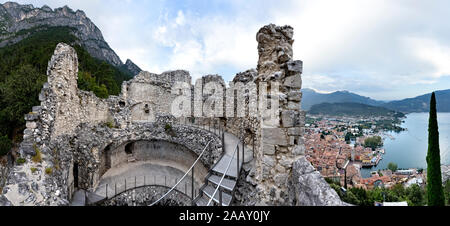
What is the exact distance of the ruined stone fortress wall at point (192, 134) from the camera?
323 cm

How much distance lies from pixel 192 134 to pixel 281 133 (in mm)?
6416

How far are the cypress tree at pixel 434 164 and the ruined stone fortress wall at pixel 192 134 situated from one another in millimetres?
7815

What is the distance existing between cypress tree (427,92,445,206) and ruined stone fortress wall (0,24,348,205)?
781cm

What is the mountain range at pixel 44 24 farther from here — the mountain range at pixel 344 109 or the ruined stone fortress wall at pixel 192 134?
the mountain range at pixel 344 109

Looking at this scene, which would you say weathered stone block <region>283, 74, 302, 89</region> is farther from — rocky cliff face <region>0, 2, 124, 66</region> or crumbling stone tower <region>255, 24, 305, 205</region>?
rocky cliff face <region>0, 2, 124, 66</region>

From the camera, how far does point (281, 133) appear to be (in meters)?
3.26

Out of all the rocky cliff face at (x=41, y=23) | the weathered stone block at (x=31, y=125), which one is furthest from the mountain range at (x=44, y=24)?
the weathered stone block at (x=31, y=125)

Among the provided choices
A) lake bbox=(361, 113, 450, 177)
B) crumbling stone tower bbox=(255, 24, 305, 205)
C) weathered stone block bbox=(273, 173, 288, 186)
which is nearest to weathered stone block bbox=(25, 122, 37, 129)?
crumbling stone tower bbox=(255, 24, 305, 205)

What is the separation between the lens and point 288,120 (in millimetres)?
3191

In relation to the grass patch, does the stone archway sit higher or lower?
lower

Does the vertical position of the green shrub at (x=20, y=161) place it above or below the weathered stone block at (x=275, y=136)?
below

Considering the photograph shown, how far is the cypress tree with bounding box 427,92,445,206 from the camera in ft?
25.8

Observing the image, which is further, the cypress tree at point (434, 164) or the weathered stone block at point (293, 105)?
the cypress tree at point (434, 164)

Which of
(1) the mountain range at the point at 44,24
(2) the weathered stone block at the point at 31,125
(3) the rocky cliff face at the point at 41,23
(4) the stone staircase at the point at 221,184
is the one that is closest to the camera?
(4) the stone staircase at the point at 221,184
